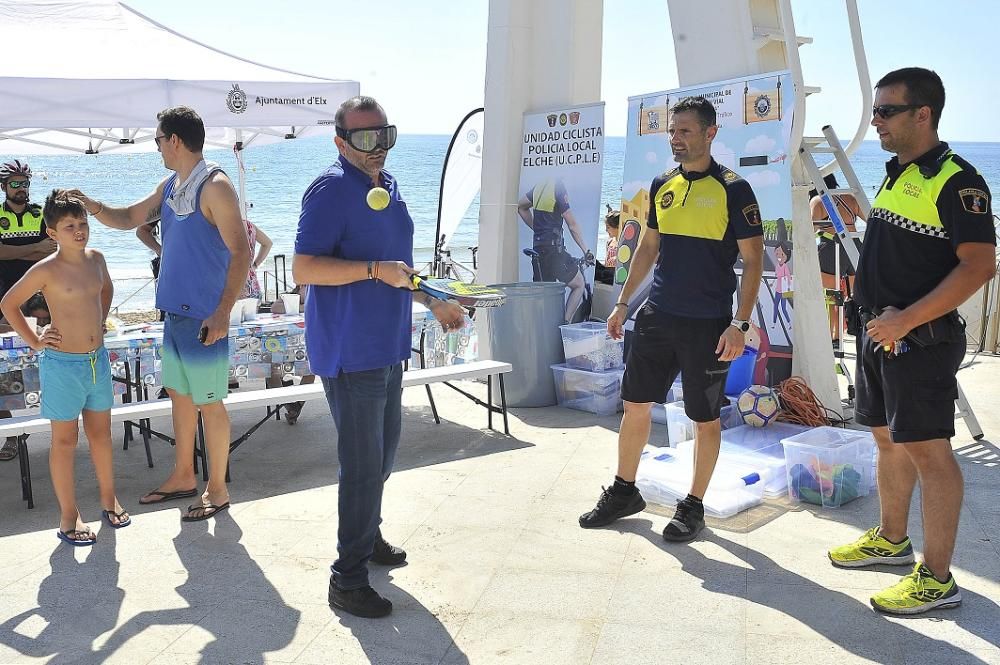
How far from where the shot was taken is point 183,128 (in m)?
4.34

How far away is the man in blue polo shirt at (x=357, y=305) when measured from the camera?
3.17 metres

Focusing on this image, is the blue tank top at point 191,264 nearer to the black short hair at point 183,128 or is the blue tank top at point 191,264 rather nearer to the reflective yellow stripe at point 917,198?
the black short hair at point 183,128

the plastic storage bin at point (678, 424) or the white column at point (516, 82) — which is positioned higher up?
the white column at point (516, 82)

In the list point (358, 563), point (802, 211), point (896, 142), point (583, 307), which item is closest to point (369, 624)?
point (358, 563)

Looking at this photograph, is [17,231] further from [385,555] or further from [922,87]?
[922,87]

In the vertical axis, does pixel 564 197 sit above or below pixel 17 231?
above

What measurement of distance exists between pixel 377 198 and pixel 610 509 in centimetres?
201

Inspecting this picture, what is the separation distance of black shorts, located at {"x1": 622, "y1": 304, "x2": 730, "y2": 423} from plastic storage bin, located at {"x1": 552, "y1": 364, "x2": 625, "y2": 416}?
7.82 feet

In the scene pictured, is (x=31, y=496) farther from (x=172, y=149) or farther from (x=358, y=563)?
(x=358, y=563)

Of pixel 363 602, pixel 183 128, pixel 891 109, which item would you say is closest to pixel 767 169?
pixel 891 109

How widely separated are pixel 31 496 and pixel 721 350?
3625 mm

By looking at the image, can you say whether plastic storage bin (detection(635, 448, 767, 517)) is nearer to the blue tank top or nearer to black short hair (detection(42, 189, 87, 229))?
the blue tank top

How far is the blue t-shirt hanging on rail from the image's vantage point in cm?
318

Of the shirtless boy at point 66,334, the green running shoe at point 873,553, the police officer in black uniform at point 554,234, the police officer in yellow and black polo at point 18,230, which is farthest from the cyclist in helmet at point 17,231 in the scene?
the green running shoe at point 873,553
